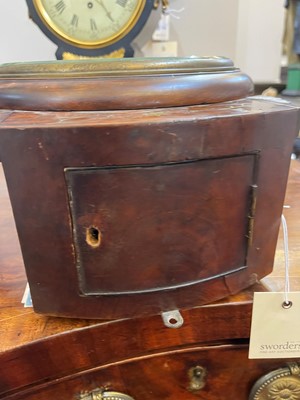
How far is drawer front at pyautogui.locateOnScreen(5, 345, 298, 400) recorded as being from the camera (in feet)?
1.76

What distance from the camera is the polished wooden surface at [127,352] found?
1.63 feet

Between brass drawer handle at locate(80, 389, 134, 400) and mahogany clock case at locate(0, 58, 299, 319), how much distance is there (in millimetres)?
125

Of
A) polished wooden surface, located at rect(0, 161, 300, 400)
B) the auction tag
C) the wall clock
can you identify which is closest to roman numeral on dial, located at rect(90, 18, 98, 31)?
→ the wall clock

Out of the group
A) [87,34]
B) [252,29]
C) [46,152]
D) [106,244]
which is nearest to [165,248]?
[106,244]

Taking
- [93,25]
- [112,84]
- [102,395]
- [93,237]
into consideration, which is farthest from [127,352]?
[93,25]

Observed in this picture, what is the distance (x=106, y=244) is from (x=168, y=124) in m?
0.16

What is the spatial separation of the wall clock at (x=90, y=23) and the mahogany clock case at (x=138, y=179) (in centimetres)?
52

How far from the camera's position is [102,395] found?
0.54m

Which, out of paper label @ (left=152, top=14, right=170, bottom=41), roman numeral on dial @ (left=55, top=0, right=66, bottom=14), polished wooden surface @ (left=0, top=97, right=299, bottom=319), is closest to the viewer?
polished wooden surface @ (left=0, top=97, right=299, bottom=319)

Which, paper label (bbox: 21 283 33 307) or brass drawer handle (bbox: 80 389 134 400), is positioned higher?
paper label (bbox: 21 283 33 307)

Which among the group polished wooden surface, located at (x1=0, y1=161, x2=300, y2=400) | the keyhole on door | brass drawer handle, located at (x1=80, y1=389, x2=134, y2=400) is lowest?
brass drawer handle, located at (x1=80, y1=389, x2=134, y2=400)

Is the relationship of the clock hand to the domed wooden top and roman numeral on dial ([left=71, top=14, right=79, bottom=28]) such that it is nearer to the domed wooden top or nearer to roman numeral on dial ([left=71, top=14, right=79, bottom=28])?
roman numeral on dial ([left=71, top=14, right=79, bottom=28])

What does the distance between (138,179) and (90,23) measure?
695 millimetres

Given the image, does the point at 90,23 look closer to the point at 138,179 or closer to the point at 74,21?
the point at 74,21
